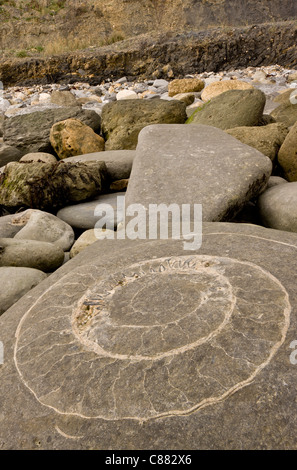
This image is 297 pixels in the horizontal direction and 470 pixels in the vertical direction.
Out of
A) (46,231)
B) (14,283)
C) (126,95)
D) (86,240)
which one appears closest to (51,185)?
(46,231)

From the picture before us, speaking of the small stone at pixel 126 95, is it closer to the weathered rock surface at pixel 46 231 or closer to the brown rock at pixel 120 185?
the brown rock at pixel 120 185

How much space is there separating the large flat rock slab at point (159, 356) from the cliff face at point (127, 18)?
50.8 feet

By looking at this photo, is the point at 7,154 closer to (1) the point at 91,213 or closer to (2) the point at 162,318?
(1) the point at 91,213

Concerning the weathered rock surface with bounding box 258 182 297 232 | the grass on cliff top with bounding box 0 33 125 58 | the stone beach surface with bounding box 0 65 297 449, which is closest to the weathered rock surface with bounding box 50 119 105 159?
the stone beach surface with bounding box 0 65 297 449

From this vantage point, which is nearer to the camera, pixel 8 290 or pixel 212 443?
pixel 212 443

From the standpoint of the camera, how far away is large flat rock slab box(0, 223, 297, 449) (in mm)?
1214

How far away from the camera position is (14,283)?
93.4 inches

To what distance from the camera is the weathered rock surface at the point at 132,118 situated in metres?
5.56

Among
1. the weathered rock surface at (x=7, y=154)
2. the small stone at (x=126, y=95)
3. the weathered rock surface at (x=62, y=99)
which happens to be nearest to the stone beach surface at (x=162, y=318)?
the weathered rock surface at (x=7, y=154)

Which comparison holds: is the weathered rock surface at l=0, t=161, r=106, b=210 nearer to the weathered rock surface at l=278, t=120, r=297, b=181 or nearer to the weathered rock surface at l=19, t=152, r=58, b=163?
the weathered rock surface at l=19, t=152, r=58, b=163

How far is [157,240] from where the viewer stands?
2.41 m

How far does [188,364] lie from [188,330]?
0.17 meters

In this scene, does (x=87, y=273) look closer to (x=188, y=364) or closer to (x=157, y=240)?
(x=157, y=240)

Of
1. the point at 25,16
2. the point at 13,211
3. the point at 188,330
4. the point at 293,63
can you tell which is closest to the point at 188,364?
the point at 188,330
